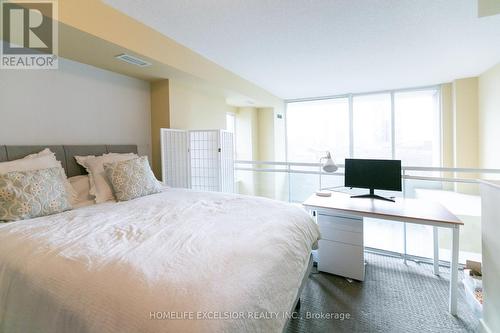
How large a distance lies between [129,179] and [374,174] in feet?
7.91

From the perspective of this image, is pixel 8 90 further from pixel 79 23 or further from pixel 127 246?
pixel 127 246

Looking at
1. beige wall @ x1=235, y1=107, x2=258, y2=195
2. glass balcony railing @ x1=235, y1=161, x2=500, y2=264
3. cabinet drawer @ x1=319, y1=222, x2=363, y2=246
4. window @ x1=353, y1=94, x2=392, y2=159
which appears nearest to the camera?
cabinet drawer @ x1=319, y1=222, x2=363, y2=246

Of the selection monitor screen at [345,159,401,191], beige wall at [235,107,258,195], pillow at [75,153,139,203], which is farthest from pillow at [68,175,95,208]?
beige wall at [235,107,258,195]

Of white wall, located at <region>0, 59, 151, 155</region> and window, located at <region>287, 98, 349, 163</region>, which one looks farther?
window, located at <region>287, 98, 349, 163</region>

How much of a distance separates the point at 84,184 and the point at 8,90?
99cm

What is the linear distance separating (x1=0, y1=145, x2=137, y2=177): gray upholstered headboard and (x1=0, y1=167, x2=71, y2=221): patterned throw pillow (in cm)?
46

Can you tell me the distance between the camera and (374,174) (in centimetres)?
240

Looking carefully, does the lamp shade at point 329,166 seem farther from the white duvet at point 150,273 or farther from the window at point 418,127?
the window at point 418,127

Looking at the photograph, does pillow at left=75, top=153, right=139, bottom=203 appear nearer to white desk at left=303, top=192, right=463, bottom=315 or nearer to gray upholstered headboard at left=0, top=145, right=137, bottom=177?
gray upholstered headboard at left=0, top=145, right=137, bottom=177

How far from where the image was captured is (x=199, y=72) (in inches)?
118

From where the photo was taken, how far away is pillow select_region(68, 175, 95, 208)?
2.08m

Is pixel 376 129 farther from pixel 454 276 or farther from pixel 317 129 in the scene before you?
pixel 454 276

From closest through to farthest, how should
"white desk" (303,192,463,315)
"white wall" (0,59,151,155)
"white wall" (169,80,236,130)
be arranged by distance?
"white desk" (303,192,463,315) < "white wall" (0,59,151,155) < "white wall" (169,80,236,130)

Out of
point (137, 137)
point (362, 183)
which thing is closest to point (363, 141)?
point (362, 183)
